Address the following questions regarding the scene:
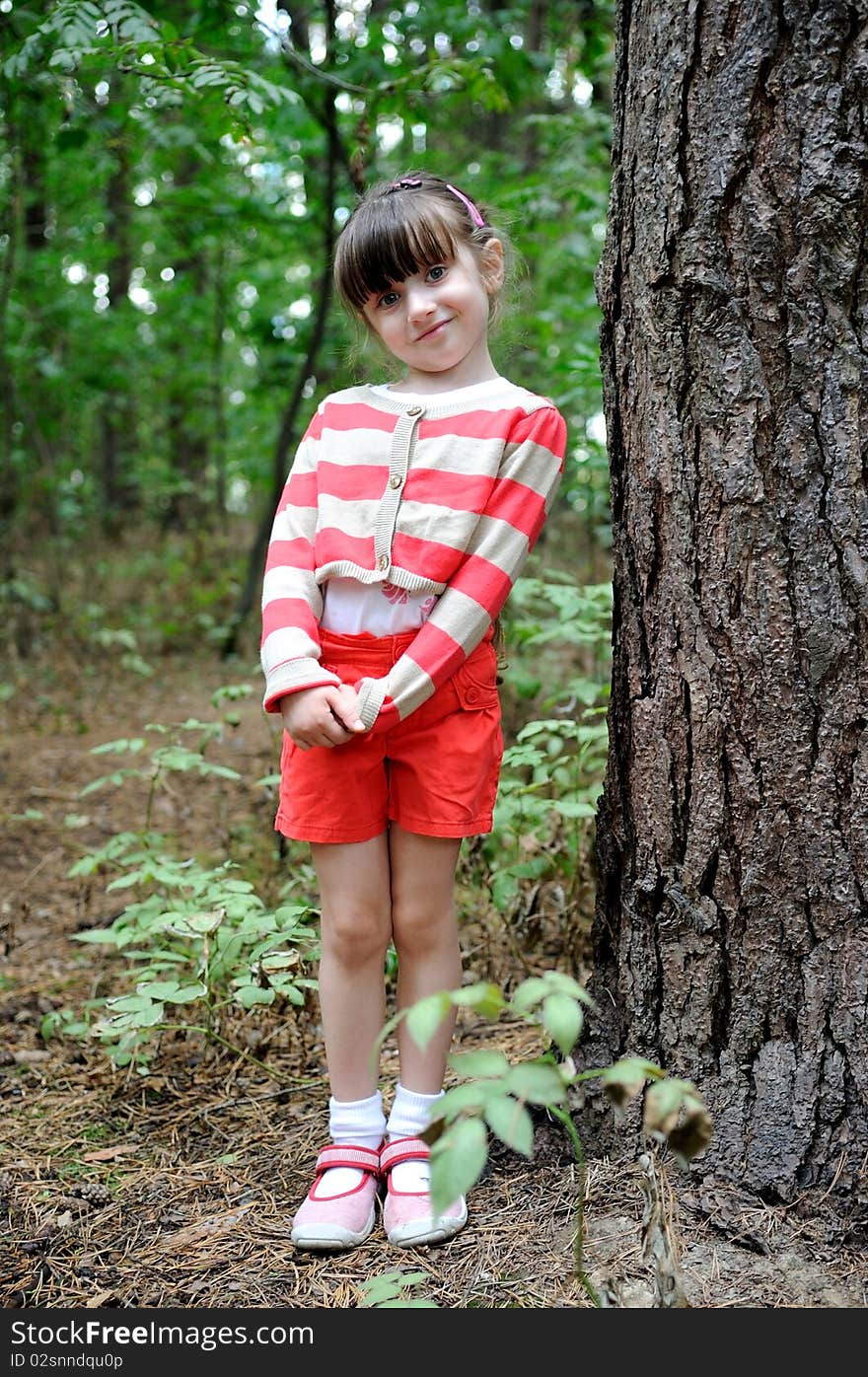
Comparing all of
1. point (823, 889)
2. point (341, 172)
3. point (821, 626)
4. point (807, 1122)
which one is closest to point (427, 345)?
point (821, 626)

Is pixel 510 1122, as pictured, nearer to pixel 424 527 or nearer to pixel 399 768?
pixel 399 768

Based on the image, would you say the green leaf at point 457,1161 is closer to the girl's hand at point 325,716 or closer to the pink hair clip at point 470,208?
the girl's hand at point 325,716

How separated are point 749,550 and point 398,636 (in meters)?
0.66

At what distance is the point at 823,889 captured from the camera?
174 cm

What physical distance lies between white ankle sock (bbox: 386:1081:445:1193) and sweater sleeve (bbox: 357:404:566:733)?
752mm

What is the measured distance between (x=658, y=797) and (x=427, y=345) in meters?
0.97

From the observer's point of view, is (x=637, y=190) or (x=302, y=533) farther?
(x=302, y=533)

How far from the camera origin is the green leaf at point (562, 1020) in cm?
111

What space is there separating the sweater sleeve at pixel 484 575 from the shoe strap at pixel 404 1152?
817mm

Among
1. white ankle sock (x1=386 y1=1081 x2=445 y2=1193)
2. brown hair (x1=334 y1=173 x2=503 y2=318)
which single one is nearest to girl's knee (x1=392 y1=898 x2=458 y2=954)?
white ankle sock (x1=386 y1=1081 x2=445 y2=1193)

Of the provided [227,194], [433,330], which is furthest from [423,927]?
[227,194]

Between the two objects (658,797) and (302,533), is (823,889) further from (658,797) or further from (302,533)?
(302,533)

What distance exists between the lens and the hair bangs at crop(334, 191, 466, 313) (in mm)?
1988

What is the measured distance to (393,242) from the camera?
1.99 metres
